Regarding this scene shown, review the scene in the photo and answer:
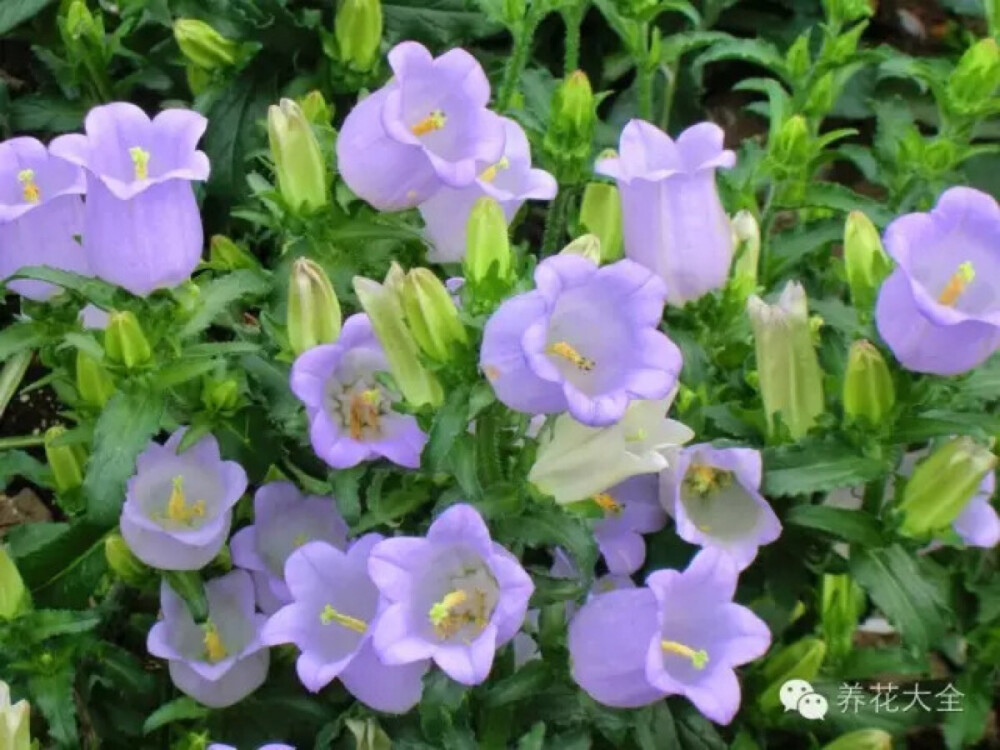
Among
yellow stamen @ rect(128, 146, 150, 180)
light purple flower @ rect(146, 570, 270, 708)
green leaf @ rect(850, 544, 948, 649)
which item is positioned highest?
yellow stamen @ rect(128, 146, 150, 180)

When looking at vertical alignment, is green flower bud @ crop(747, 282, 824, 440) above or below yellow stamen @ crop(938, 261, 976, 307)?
below

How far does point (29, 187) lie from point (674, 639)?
0.95 metres

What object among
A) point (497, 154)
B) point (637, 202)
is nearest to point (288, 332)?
point (497, 154)

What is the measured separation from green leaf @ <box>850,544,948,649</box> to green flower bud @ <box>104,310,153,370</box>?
3.02 ft

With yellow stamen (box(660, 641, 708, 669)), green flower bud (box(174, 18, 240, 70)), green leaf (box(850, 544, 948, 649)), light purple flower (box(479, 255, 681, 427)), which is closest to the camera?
light purple flower (box(479, 255, 681, 427))

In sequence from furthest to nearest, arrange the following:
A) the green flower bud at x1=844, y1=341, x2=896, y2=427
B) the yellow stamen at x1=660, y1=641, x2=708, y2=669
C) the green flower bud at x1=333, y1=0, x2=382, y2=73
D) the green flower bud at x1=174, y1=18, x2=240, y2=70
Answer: the green flower bud at x1=174, y1=18, x2=240, y2=70, the green flower bud at x1=333, y1=0, x2=382, y2=73, the green flower bud at x1=844, y1=341, x2=896, y2=427, the yellow stamen at x1=660, y1=641, x2=708, y2=669

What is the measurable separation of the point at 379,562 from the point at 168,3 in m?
1.56

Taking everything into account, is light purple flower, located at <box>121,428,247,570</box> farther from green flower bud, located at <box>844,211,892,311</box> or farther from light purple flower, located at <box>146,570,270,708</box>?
green flower bud, located at <box>844,211,892,311</box>

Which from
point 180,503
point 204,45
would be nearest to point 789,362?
point 180,503

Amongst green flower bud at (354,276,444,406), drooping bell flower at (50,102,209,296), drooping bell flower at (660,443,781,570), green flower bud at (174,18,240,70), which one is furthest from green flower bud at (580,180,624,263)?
green flower bud at (174,18,240,70)

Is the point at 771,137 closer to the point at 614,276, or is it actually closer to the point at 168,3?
the point at 614,276

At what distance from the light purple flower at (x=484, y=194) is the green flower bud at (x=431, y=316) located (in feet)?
1.01

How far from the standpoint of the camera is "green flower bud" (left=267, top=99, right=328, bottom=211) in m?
1.56

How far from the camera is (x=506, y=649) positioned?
1.65 meters
